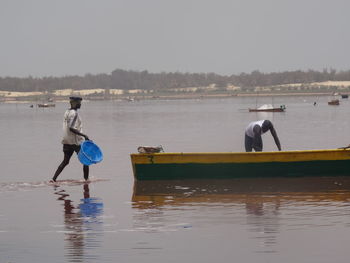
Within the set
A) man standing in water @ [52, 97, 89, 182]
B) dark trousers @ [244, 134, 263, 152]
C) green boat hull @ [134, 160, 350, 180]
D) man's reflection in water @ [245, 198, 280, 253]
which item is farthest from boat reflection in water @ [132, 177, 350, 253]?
man standing in water @ [52, 97, 89, 182]

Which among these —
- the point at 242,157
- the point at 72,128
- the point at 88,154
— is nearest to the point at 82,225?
the point at 72,128

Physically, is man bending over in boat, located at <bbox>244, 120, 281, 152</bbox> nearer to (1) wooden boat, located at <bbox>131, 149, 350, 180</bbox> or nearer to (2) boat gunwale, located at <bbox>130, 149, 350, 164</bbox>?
(2) boat gunwale, located at <bbox>130, 149, 350, 164</bbox>

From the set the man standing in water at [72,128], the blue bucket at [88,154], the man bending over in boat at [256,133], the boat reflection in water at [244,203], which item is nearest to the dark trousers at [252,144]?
the man bending over in boat at [256,133]

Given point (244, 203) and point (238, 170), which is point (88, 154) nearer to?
point (238, 170)

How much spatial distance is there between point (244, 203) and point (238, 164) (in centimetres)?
315

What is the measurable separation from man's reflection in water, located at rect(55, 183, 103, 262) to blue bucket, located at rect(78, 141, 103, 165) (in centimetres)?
90

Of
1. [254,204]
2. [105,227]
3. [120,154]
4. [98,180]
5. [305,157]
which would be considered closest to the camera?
[105,227]

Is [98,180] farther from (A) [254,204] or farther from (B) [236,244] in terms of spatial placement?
(B) [236,244]

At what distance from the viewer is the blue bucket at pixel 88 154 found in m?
18.7

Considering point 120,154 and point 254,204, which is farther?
point 120,154

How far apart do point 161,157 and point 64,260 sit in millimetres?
8182

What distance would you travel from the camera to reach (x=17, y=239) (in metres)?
12.3

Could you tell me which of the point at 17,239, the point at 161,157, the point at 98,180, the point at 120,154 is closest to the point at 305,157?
the point at 161,157

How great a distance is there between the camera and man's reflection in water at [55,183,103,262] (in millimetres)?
11266
